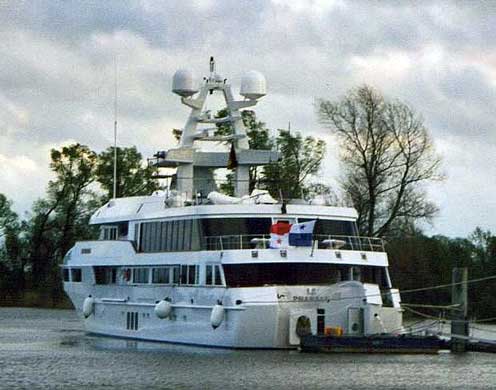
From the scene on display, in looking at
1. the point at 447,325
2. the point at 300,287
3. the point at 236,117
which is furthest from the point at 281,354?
the point at 447,325

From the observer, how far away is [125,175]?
10069cm

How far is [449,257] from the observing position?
8088 cm

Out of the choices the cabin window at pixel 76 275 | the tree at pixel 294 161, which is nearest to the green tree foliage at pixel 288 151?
the tree at pixel 294 161

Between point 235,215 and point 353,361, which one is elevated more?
point 235,215

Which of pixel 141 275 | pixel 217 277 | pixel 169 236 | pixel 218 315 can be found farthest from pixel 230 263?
pixel 141 275

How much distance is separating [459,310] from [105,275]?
16.5m

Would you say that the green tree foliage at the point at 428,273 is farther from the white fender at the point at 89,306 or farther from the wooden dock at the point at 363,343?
the wooden dock at the point at 363,343

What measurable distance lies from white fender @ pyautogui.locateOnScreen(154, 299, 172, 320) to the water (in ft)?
4.01

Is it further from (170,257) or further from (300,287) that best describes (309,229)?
(170,257)

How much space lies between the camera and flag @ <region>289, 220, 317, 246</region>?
4972cm

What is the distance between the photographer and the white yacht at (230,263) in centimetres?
4950

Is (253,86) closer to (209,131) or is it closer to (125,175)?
(209,131)

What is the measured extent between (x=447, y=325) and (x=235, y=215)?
2548 centimetres

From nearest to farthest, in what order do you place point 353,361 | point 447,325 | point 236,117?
point 353,361, point 236,117, point 447,325
